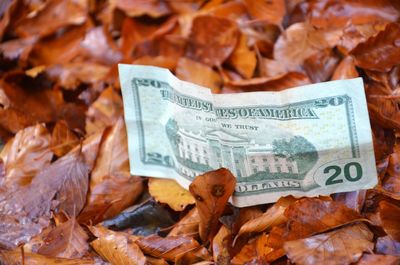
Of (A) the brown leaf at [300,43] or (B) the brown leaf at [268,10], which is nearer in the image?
(A) the brown leaf at [300,43]

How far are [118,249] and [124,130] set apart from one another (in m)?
0.28

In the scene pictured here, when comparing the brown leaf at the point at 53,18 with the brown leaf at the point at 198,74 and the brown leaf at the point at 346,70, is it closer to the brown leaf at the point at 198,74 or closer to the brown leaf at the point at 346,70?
the brown leaf at the point at 198,74

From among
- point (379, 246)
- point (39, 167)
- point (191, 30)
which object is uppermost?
point (191, 30)

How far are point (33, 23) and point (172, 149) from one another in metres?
0.65

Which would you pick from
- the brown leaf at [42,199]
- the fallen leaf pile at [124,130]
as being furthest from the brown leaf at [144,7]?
the brown leaf at [42,199]

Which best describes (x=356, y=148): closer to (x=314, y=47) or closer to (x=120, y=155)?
(x=314, y=47)

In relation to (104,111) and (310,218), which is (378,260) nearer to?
(310,218)

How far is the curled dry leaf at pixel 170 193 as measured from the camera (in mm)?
955

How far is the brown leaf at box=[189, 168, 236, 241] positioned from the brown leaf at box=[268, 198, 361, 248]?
0.32ft

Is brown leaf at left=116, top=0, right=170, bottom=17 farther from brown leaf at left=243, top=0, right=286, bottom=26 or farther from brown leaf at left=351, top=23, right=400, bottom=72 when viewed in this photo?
brown leaf at left=351, top=23, right=400, bottom=72

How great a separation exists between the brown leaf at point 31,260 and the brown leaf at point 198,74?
1.44 feet

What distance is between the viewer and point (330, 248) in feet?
2.59

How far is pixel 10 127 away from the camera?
1137mm

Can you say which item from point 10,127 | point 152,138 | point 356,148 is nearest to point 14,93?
point 10,127
